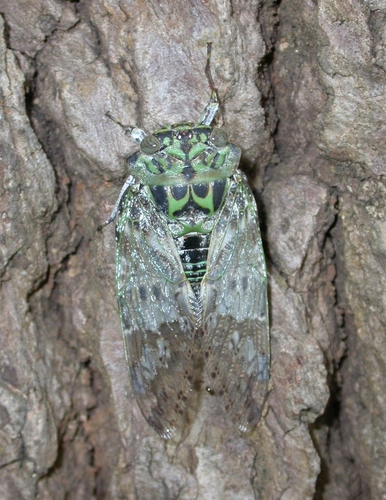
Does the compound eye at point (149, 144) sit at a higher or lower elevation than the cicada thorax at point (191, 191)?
higher

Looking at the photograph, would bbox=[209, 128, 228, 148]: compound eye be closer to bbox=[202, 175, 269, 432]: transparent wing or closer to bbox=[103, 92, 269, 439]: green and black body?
bbox=[103, 92, 269, 439]: green and black body

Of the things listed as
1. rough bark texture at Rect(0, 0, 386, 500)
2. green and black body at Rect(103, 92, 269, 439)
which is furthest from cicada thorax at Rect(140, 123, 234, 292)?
rough bark texture at Rect(0, 0, 386, 500)

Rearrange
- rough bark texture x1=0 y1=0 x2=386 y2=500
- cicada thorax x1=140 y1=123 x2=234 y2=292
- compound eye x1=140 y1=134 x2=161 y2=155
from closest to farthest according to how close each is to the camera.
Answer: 1. rough bark texture x1=0 y1=0 x2=386 y2=500
2. compound eye x1=140 y1=134 x2=161 y2=155
3. cicada thorax x1=140 y1=123 x2=234 y2=292

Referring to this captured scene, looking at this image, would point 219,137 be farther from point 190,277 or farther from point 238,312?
point 238,312

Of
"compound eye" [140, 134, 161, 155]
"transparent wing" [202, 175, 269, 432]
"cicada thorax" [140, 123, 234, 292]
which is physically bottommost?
"transparent wing" [202, 175, 269, 432]

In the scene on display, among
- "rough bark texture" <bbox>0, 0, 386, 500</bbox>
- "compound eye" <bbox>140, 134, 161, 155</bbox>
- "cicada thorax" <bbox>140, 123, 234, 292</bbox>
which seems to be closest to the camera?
"rough bark texture" <bbox>0, 0, 386, 500</bbox>

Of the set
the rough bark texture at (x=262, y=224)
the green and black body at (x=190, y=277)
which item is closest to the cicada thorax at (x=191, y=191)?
the green and black body at (x=190, y=277)

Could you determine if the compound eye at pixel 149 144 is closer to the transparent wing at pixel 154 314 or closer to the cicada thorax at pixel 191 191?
the cicada thorax at pixel 191 191

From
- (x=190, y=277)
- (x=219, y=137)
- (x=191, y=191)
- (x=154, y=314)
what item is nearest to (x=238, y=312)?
(x=190, y=277)

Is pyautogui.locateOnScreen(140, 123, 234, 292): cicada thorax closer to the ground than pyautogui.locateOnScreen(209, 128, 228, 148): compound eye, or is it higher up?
closer to the ground
